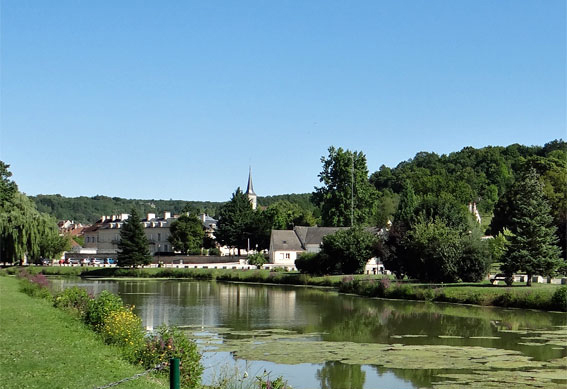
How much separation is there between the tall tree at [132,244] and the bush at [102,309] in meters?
56.8

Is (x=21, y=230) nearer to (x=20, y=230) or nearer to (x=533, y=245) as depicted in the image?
(x=20, y=230)

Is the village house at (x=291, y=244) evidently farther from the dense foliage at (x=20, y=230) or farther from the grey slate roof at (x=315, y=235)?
the dense foliage at (x=20, y=230)

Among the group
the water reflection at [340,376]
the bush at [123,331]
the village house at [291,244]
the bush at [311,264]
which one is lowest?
the water reflection at [340,376]

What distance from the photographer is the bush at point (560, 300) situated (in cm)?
3300

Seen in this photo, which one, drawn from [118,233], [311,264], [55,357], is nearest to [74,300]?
[55,357]

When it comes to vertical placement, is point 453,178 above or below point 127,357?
above

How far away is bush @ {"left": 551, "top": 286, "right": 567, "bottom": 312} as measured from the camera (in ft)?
108

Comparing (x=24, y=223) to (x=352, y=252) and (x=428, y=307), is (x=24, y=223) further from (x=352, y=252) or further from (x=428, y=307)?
(x=428, y=307)

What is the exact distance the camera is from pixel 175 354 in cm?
1350

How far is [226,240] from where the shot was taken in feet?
314

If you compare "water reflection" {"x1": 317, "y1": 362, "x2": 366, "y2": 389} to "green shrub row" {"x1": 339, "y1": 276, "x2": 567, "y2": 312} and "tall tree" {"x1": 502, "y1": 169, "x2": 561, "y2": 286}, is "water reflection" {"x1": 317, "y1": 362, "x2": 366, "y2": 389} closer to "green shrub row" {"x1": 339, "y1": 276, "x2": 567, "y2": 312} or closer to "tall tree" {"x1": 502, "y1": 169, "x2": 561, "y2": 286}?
"green shrub row" {"x1": 339, "y1": 276, "x2": 567, "y2": 312}

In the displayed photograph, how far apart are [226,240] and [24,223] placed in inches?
1385

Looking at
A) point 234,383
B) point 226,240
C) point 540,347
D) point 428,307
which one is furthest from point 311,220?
point 234,383

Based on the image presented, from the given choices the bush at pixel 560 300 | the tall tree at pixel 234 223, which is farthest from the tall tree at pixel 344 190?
the bush at pixel 560 300
